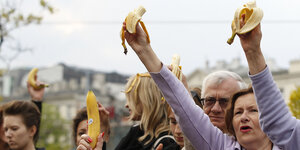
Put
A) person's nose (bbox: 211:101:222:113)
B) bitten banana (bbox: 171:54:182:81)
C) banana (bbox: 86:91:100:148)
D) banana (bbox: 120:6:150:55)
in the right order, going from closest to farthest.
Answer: banana (bbox: 120:6:150:55)
banana (bbox: 86:91:100:148)
bitten banana (bbox: 171:54:182:81)
person's nose (bbox: 211:101:222:113)

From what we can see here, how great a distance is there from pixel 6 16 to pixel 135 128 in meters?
6.38

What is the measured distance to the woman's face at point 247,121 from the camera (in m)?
2.61

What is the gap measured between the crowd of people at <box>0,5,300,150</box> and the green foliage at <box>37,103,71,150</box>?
1731 inches

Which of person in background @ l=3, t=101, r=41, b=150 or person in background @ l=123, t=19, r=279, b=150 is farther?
person in background @ l=3, t=101, r=41, b=150

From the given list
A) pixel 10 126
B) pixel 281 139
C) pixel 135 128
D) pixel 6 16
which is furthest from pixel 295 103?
pixel 6 16

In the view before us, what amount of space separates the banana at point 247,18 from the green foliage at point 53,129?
45933mm

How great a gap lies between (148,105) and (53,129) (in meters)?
46.2

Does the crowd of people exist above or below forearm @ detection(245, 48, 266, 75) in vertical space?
below

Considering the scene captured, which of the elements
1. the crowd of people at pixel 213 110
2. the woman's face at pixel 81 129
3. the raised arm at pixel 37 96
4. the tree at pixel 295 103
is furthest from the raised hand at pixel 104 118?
the tree at pixel 295 103

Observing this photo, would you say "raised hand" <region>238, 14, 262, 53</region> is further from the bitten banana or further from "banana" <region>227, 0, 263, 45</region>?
the bitten banana

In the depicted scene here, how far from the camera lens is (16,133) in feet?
14.4

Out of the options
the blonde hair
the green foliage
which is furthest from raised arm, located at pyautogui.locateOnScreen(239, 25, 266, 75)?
the green foliage

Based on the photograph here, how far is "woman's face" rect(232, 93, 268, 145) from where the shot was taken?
2.61m

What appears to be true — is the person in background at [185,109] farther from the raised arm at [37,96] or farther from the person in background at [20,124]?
the raised arm at [37,96]
